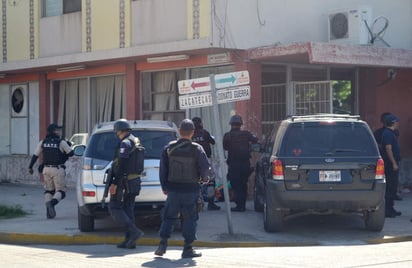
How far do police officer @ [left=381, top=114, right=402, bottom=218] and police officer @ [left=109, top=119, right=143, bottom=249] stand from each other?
4.97 metres

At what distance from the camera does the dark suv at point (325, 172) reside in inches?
478

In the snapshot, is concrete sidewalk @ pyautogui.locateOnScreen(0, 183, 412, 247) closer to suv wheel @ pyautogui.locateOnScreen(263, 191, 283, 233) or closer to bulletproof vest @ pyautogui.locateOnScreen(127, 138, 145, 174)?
suv wheel @ pyautogui.locateOnScreen(263, 191, 283, 233)

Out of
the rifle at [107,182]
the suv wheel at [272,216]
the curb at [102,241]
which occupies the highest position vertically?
the rifle at [107,182]

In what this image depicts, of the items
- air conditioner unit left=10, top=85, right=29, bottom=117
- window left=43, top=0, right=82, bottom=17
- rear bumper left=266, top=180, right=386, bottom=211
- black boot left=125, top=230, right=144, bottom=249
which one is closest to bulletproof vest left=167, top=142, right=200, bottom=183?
black boot left=125, top=230, right=144, bottom=249

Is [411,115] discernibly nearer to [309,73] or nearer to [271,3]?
[309,73]

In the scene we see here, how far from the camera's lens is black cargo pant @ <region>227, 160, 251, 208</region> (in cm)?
1526

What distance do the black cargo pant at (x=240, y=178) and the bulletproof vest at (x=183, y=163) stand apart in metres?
4.83

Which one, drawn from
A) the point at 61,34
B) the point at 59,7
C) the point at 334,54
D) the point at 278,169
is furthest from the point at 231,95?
the point at 59,7

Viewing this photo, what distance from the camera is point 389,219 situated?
14.3 metres

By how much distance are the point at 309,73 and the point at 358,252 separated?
28.3 ft

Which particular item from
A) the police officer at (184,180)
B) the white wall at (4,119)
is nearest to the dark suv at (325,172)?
the police officer at (184,180)

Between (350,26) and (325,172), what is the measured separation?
647cm

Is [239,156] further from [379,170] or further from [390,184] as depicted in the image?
[379,170]

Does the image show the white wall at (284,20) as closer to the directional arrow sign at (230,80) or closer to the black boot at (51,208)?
the directional arrow sign at (230,80)
